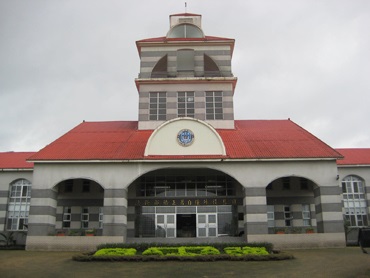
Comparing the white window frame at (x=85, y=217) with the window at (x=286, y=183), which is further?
the window at (x=286, y=183)

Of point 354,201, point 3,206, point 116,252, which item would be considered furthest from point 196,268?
point 3,206

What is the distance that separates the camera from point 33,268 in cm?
1930

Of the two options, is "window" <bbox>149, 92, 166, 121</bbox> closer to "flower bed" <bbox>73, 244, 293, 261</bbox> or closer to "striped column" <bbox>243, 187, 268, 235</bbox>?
"striped column" <bbox>243, 187, 268, 235</bbox>

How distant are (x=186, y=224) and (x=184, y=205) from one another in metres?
1.60

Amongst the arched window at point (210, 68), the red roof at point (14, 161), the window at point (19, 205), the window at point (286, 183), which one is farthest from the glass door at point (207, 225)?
the red roof at point (14, 161)

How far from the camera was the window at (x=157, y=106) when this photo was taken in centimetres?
3547

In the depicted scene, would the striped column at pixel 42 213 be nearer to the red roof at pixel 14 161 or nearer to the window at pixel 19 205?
the window at pixel 19 205

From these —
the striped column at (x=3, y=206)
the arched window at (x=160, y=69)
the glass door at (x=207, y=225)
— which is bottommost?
the glass door at (x=207, y=225)

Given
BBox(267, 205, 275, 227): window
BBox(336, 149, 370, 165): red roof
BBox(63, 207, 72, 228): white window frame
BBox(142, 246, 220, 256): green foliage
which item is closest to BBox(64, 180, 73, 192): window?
BBox(63, 207, 72, 228): white window frame

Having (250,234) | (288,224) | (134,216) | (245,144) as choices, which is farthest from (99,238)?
(288,224)

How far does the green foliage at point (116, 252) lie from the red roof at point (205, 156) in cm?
790

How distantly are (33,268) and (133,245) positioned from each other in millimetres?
7018

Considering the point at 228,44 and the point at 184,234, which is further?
the point at 228,44

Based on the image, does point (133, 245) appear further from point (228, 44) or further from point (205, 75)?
point (228, 44)
